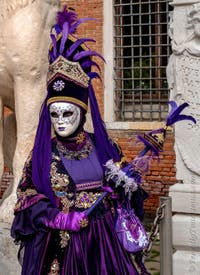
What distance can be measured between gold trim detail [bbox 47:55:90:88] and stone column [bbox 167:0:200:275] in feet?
3.71

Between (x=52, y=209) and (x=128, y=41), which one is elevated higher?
(x=128, y=41)

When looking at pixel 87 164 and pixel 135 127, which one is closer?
pixel 87 164

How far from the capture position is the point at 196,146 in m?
3.97

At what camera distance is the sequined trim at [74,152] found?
2.96 metres

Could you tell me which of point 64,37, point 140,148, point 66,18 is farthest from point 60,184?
point 140,148

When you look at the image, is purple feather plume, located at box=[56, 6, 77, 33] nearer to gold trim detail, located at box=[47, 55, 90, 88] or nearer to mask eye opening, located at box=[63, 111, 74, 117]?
gold trim detail, located at box=[47, 55, 90, 88]

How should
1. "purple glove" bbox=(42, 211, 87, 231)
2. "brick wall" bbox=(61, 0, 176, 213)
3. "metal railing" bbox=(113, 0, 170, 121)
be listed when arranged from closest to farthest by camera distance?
"purple glove" bbox=(42, 211, 87, 231), "brick wall" bbox=(61, 0, 176, 213), "metal railing" bbox=(113, 0, 170, 121)

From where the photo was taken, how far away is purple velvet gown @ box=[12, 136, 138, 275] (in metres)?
2.87

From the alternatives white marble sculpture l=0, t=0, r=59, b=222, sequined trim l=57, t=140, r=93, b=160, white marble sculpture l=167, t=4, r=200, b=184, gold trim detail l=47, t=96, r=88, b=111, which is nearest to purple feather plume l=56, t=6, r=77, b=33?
gold trim detail l=47, t=96, r=88, b=111

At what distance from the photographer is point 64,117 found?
2.92m

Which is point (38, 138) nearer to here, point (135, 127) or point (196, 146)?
point (196, 146)

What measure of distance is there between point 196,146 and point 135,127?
15.2 ft

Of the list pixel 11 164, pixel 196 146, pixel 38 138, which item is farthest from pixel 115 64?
pixel 38 138

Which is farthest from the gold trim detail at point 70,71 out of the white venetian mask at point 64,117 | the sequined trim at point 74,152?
the sequined trim at point 74,152
